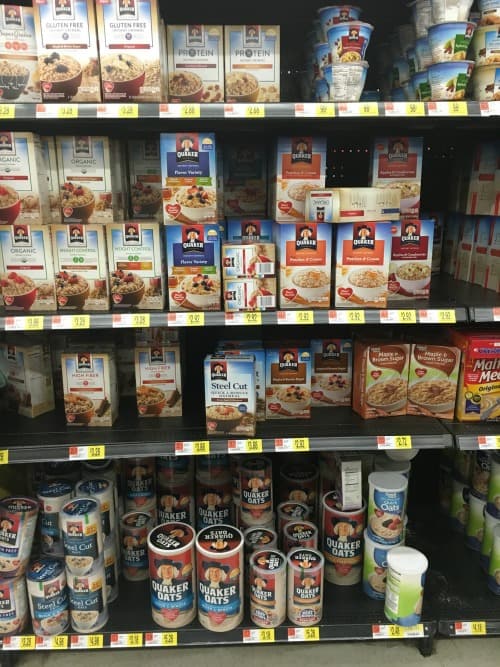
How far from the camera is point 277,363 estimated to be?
2.11 m

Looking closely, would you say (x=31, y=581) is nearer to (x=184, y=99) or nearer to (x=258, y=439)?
(x=258, y=439)

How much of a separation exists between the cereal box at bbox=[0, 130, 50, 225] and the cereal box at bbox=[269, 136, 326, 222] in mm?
822

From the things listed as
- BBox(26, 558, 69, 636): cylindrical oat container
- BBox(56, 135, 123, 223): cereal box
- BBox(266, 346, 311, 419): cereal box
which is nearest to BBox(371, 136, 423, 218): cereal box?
BBox(266, 346, 311, 419): cereal box

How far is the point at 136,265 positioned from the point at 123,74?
0.62 metres

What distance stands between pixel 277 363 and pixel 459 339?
0.71m

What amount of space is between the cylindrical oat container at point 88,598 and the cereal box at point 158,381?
59 cm

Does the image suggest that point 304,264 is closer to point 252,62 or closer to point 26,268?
point 252,62

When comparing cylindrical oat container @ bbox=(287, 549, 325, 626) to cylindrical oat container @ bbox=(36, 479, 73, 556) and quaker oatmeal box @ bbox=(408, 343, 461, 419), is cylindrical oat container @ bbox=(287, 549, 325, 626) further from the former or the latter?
cylindrical oat container @ bbox=(36, 479, 73, 556)

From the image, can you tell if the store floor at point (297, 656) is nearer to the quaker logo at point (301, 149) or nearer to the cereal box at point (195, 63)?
→ the quaker logo at point (301, 149)

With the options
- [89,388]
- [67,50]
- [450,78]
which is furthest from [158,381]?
[450,78]

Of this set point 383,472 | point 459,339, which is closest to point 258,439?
point 383,472

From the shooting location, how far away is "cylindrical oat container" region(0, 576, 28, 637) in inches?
77.2

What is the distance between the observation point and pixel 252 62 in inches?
75.8

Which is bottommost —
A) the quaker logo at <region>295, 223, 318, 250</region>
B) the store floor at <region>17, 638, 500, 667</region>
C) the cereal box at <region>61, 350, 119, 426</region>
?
the store floor at <region>17, 638, 500, 667</region>
